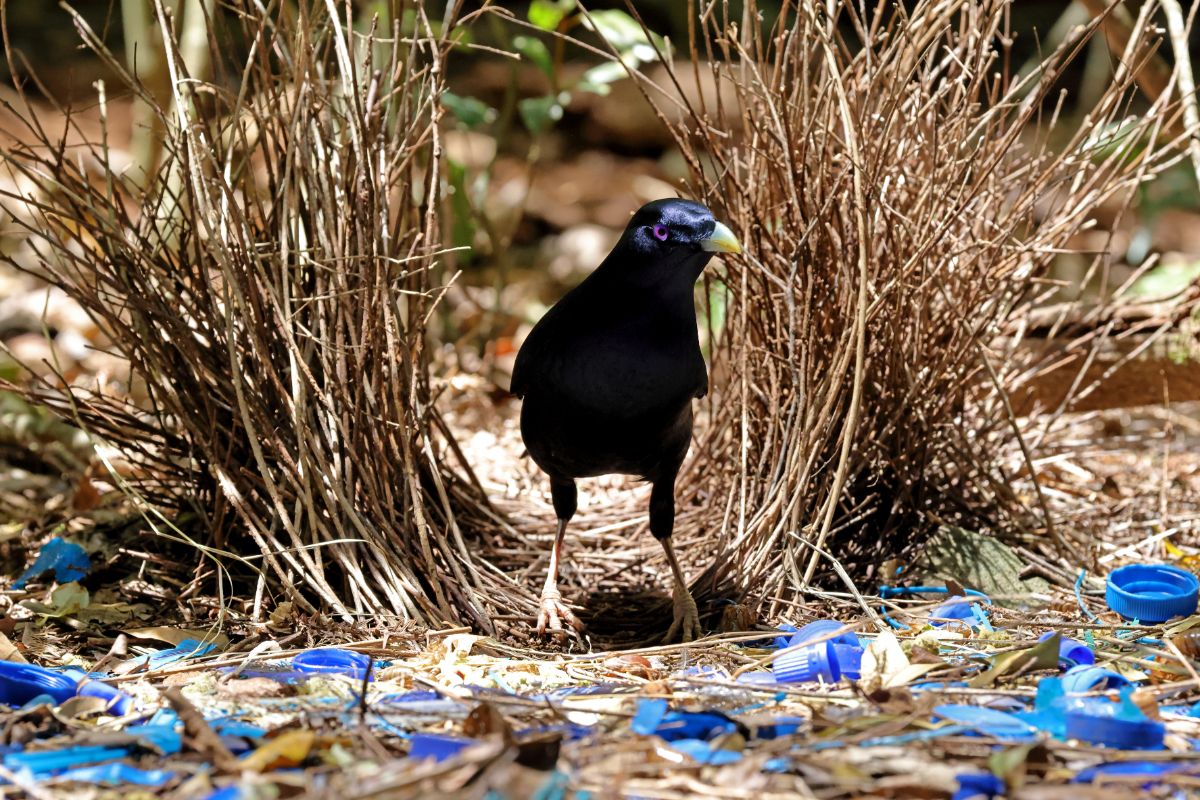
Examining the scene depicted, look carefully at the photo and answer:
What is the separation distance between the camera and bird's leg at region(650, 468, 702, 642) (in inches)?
108

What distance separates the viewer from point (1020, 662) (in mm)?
2160

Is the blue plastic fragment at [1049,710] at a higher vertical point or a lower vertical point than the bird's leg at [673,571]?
lower

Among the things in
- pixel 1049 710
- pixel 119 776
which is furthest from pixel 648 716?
pixel 119 776

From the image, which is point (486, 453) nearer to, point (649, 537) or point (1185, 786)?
point (649, 537)

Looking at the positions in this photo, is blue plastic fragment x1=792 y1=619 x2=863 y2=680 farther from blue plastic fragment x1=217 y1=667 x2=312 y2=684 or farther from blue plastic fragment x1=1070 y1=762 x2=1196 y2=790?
blue plastic fragment x1=217 y1=667 x2=312 y2=684

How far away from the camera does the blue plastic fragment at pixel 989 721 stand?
1892 millimetres

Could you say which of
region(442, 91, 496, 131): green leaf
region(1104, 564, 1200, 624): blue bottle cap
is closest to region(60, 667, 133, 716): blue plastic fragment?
region(1104, 564, 1200, 624): blue bottle cap

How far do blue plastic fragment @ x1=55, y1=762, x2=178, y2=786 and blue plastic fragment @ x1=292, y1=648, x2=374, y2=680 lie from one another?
52 cm

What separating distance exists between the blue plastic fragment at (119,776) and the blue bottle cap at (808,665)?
1128 millimetres

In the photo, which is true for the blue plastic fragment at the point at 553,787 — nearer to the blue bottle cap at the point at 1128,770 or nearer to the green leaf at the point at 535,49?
the blue bottle cap at the point at 1128,770

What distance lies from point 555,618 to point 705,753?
1026mm

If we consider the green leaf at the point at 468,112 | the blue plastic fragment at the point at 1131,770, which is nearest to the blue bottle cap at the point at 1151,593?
the blue plastic fragment at the point at 1131,770

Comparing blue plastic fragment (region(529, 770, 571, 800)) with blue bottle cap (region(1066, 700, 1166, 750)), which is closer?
blue plastic fragment (region(529, 770, 571, 800))

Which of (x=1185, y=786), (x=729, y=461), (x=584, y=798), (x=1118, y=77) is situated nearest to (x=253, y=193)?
(x=729, y=461)
